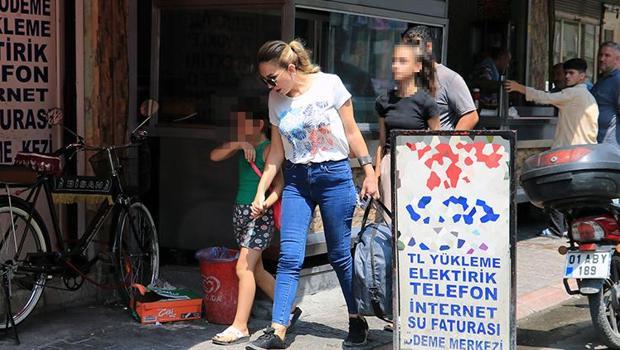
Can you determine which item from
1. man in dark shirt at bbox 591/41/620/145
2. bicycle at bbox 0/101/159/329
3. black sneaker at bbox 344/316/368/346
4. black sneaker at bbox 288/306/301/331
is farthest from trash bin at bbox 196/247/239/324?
man in dark shirt at bbox 591/41/620/145

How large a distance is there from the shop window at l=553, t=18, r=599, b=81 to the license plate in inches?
248

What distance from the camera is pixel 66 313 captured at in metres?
5.94

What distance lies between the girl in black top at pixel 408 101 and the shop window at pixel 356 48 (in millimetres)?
1063

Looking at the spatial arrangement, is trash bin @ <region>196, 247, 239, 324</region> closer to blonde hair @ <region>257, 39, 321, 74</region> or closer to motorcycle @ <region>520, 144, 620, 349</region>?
blonde hair @ <region>257, 39, 321, 74</region>

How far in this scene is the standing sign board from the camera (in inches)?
182

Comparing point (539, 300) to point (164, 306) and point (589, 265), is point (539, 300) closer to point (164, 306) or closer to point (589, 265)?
point (589, 265)

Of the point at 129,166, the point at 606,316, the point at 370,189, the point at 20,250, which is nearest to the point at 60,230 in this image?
the point at 20,250

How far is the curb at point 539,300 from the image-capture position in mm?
6684

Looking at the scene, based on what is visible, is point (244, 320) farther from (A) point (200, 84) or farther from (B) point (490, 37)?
(B) point (490, 37)

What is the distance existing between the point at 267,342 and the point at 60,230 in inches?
65.8

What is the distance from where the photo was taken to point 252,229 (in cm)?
555

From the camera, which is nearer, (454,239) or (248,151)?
(454,239)

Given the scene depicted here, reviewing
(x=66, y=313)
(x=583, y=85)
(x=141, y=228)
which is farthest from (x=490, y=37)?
(x=66, y=313)

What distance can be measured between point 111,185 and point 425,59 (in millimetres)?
2193
